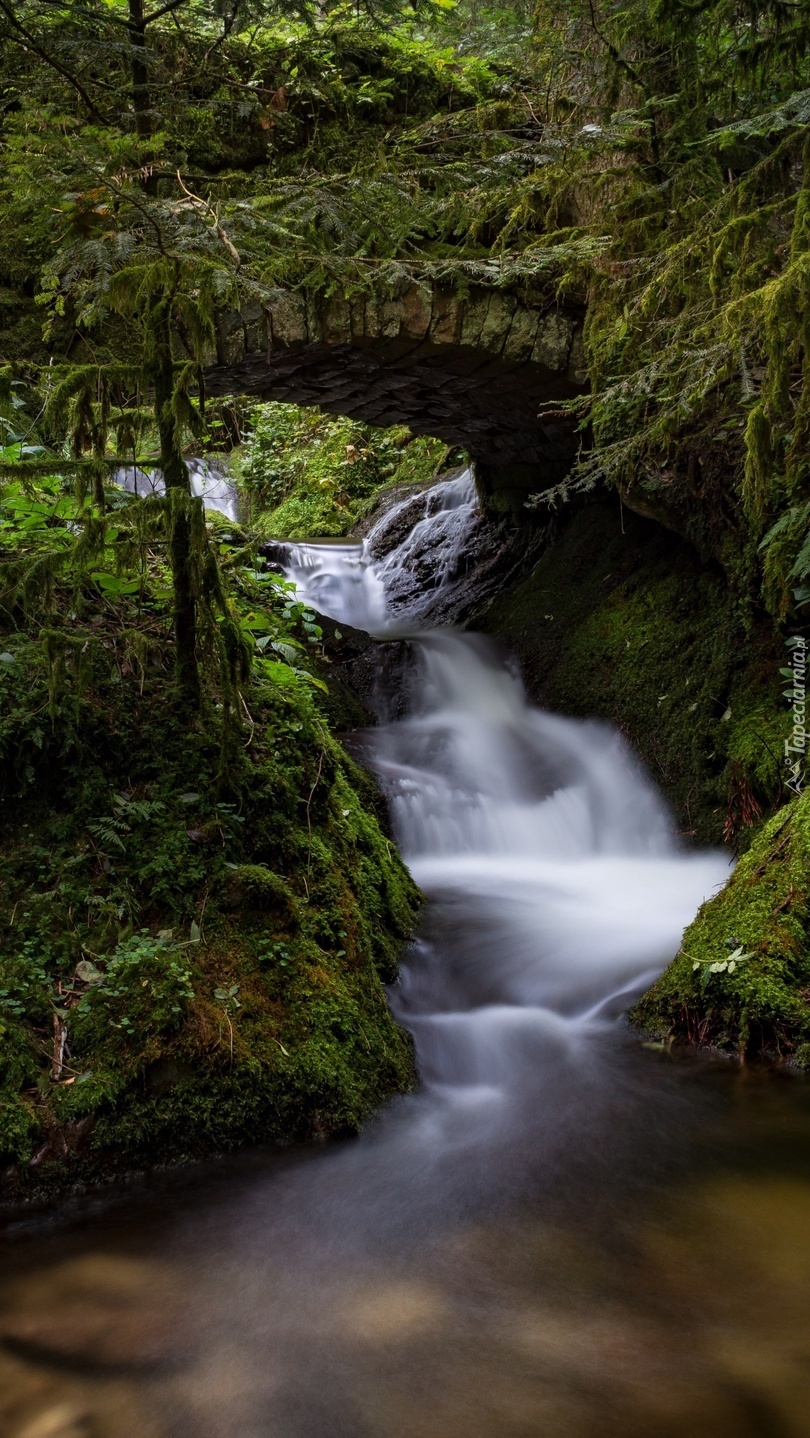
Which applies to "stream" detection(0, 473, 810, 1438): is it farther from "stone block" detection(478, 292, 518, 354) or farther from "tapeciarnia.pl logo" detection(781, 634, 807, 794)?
"stone block" detection(478, 292, 518, 354)

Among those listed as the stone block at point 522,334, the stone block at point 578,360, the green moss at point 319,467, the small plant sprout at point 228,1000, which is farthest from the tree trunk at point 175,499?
the green moss at point 319,467

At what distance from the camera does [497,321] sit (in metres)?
6.86

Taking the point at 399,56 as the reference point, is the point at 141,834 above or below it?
below

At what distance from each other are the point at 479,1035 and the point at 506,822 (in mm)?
2796

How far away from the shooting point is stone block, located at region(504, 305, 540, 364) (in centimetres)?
691

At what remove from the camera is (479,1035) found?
397 cm

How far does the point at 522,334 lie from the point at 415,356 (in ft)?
2.81

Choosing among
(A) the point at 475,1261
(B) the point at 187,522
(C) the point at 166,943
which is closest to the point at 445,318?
(B) the point at 187,522

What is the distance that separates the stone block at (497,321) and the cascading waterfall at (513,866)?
2.99 meters

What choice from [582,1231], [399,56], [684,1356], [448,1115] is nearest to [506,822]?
[448,1115]

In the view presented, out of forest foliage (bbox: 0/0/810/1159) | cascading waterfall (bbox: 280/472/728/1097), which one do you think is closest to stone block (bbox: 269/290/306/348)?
forest foliage (bbox: 0/0/810/1159)

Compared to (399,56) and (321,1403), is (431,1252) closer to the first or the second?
(321,1403)

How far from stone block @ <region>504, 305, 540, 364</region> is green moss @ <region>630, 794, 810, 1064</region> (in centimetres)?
442

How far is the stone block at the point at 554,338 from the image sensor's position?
696 centimetres
